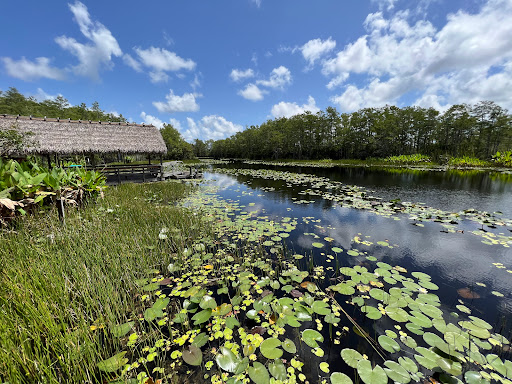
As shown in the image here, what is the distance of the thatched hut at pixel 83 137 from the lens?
11.7 metres

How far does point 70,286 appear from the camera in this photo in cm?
249

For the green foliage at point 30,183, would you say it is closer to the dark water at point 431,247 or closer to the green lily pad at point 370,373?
the dark water at point 431,247

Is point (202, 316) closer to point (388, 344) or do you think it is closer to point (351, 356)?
point (351, 356)

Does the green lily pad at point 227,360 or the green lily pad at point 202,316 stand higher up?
the green lily pad at point 202,316

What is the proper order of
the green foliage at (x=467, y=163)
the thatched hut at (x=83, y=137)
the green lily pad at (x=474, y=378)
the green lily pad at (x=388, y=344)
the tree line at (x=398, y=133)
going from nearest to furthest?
the green lily pad at (x=474, y=378), the green lily pad at (x=388, y=344), the thatched hut at (x=83, y=137), the green foliage at (x=467, y=163), the tree line at (x=398, y=133)

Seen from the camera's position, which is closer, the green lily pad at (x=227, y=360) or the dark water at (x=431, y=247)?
the green lily pad at (x=227, y=360)

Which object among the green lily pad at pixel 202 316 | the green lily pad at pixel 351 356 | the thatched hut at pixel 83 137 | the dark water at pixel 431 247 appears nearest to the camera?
the green lily pad at pixel 351 356

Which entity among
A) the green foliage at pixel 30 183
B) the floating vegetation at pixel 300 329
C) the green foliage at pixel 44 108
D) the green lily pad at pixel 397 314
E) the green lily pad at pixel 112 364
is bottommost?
the floating vegetation at pixel 300 329

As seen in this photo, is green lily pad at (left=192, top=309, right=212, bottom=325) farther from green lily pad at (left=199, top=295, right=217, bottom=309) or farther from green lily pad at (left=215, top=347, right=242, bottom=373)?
green lily pad at (left=215, top=347, right=242, bottom=373)

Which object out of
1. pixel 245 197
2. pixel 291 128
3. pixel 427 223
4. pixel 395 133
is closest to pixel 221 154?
pixel 291 128

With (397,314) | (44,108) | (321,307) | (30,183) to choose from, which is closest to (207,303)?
(321,307)

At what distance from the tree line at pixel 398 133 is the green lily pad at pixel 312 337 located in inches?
1500

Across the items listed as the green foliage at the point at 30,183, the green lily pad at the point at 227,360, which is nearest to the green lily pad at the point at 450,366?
the green lily pad at the point at 227,360

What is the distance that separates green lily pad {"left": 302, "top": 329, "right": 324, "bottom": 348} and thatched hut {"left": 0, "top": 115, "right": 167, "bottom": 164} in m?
15.5
